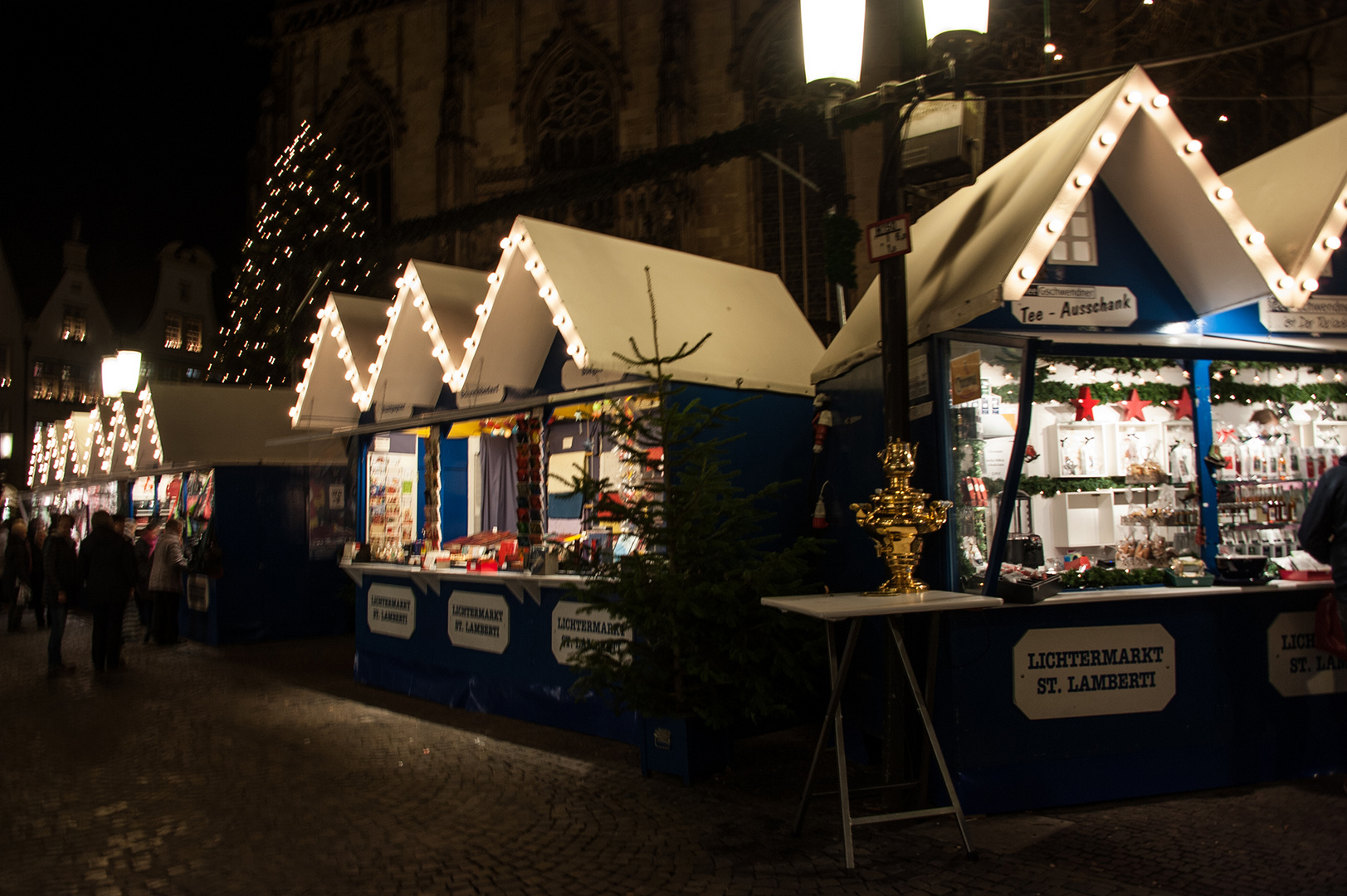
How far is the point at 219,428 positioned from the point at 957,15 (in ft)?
38.7

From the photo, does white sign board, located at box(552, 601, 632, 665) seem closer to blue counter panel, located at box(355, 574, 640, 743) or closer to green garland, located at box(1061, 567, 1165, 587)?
blue counter panel, located at box(355, 574, 640, 743)

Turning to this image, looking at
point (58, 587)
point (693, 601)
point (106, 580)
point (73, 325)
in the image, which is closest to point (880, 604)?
point (693, 601)

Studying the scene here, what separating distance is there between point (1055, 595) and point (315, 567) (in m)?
10.9

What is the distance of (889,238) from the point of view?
16.2 feet

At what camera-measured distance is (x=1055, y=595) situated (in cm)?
511

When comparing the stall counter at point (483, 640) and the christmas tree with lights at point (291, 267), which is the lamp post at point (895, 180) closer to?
the stall counter at point (483, 640)

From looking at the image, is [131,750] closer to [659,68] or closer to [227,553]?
[227,553]

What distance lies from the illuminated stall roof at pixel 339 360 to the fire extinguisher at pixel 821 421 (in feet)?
15.8

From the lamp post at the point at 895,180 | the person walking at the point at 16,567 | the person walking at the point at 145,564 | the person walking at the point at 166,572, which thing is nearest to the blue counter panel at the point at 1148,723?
the lamp post at the point at 895,180

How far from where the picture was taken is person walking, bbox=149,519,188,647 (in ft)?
40.1

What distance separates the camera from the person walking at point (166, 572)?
12227 mm

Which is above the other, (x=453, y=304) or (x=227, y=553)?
(x=453, y=304)

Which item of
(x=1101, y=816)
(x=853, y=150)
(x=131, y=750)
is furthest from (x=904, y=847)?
(x=853, y=150)

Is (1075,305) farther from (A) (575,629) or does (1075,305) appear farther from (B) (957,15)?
(A) (575,629)
